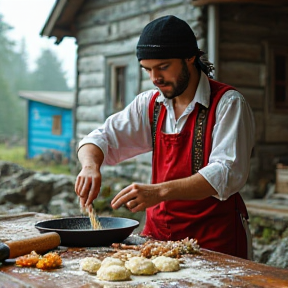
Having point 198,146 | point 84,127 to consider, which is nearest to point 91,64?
point 84,127

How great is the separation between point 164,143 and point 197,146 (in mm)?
222

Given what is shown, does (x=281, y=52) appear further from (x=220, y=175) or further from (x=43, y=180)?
(x=220, y=175)

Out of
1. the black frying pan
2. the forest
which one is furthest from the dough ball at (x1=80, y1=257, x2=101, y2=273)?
the forest

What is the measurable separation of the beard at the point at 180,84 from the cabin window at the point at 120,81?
6920mm

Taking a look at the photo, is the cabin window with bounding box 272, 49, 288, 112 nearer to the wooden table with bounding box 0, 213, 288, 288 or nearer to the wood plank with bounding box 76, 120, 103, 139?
the wood plank with bounding box 76, 120, 103, 139

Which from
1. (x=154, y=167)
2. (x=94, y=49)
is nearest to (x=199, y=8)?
(x=94, y=49)

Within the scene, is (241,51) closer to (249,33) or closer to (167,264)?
(249,33)

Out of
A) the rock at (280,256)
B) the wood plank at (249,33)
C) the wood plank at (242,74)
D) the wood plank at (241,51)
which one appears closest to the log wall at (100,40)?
the wood plank at (249,33)

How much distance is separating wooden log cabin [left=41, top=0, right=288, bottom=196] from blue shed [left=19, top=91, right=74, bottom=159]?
20.0 feet

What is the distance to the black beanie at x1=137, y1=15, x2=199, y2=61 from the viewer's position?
297 cm

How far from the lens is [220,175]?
9.36ft

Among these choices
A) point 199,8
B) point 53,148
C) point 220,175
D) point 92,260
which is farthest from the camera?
point 53,148

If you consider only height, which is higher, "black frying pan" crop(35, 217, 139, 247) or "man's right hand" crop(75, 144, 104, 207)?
"man's right hand" crop(75, 144, 104, 207)

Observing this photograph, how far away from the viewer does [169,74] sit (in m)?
3.04
